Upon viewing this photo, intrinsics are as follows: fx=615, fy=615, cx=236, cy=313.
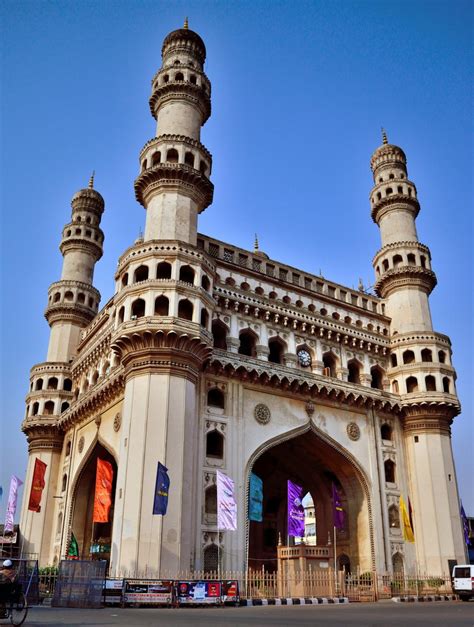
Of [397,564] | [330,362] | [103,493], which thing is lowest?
[397,564]

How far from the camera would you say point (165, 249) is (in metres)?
29.2

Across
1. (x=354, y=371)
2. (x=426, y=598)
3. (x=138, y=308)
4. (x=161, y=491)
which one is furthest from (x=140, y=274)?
(x=426, y=598)

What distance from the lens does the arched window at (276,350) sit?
1325 inches

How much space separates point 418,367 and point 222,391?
13.1m

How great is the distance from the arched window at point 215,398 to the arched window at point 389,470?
1118 centimetres

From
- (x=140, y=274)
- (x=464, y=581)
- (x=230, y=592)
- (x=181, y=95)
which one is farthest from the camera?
(x=181, y=95)

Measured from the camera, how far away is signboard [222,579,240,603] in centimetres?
2067

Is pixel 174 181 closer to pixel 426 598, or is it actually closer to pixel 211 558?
pixel 211 558

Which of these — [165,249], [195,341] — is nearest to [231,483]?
[195,341]

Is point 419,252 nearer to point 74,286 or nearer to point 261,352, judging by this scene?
point 261,352

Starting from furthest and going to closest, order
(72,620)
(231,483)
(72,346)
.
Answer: (72,346), (231,483), (72,620)

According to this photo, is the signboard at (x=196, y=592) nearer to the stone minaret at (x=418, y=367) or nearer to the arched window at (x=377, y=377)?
the stone minaret at (x=418, y=367)

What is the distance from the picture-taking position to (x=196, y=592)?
20266 millimetres

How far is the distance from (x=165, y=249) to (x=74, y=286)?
15697 millimetres
